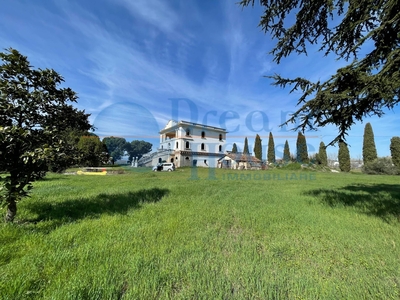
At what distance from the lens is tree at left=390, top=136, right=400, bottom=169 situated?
80.3 feet

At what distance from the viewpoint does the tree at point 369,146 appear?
28.1 m

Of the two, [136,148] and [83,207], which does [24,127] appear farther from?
[136,148]

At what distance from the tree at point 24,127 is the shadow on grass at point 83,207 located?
0.73m

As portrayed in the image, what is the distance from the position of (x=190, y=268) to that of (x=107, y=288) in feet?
2.88

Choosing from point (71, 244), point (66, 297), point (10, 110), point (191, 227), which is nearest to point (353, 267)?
point (191, 227)

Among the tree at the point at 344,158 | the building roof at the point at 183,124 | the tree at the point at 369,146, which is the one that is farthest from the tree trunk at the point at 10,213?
the tree at the point at 369,146

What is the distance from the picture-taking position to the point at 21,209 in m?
3.95

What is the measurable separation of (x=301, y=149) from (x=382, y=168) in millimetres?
12642

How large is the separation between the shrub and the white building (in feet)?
72.1

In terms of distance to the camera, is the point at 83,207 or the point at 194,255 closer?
the point at 194,255

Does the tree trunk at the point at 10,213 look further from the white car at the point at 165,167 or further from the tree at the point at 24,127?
the white car at the point at 165,167

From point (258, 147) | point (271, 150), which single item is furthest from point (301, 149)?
point (258, 147)

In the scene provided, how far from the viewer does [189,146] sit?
31.4m

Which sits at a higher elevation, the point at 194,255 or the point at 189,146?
the point at 189,146
